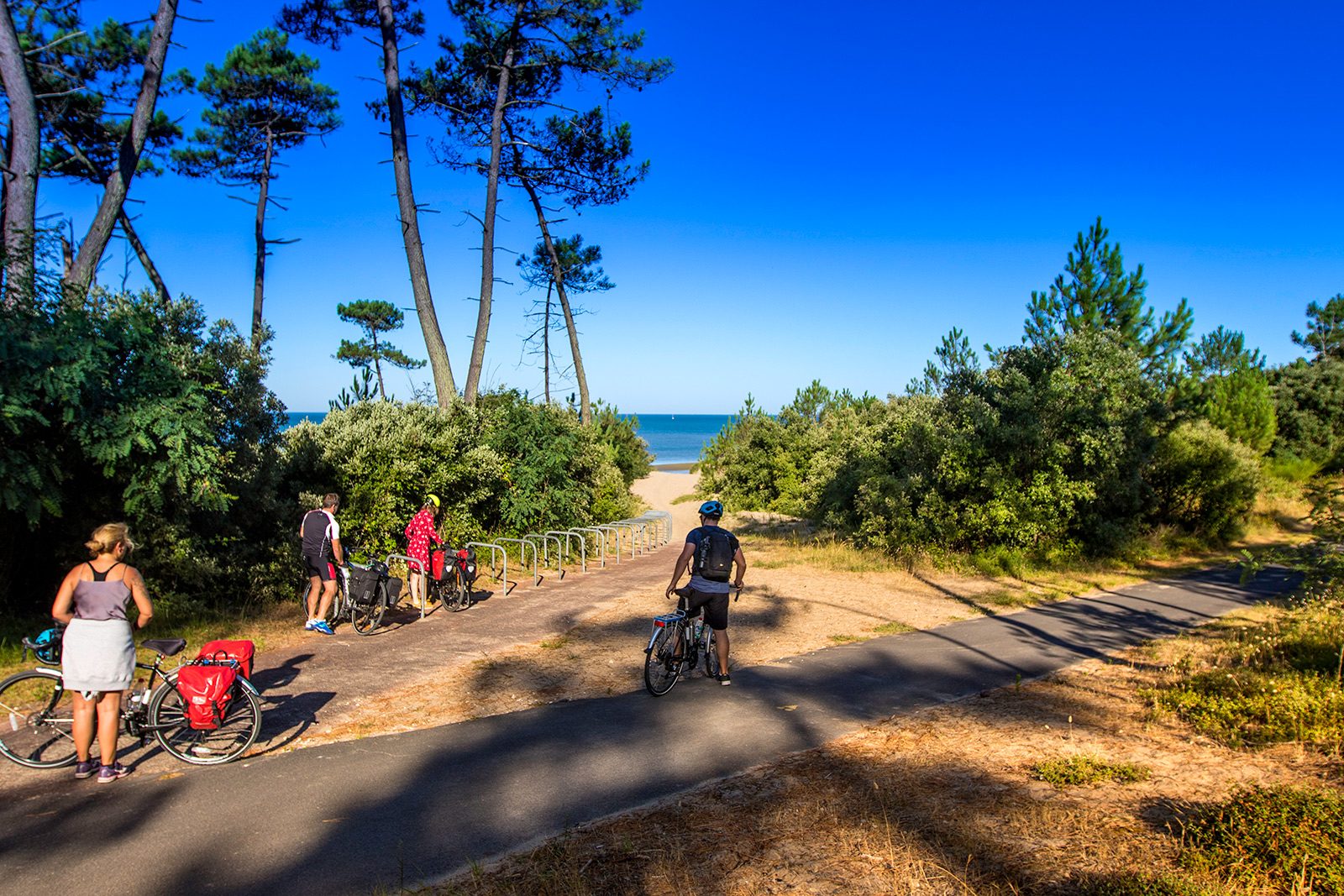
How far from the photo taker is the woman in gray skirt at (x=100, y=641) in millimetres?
5145

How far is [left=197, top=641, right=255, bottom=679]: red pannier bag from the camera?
5547 millimetres

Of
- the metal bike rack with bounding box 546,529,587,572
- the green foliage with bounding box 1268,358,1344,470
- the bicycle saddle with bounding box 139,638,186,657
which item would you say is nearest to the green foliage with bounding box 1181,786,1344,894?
the bicycle saddle with bounding box 139,638,186,657

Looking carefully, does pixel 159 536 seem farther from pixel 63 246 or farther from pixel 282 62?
pixel 282 62

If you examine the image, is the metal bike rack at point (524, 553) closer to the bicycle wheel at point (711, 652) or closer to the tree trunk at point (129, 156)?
the bicycle wheel at point (711, 652)

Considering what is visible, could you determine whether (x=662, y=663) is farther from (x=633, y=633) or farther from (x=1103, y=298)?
(x=1103, y=298)

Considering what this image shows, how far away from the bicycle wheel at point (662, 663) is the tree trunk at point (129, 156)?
28.4ft

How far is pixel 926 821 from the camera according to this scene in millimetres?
4531

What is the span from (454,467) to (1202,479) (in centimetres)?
1740

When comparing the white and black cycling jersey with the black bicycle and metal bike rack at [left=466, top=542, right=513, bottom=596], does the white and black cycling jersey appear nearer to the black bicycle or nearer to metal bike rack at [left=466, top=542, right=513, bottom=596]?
metal bike rack at [left=466, top=542, right=513, bottom=596]

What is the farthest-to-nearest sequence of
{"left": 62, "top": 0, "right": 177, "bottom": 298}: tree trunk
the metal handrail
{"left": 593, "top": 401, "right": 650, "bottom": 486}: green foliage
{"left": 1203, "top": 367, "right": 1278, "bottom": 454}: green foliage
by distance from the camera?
Result: {"left": 593, "top": 401, "right": 650, "bottom": 486}: green foliage → {"left": 1203, "top": 367, "right": 1278, "bottom": 454}: green foliage → the metal handrail → {"left": 62, "top": 0, "right": 177, "bottom": 298}: tree trunk

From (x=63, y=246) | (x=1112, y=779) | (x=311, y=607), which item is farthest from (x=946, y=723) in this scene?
(x=63, y=246)

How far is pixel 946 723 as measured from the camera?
6.50 metres

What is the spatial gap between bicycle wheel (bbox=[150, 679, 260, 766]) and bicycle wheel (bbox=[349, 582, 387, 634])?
12.0 feet

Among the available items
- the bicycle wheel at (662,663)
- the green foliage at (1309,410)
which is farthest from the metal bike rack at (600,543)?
the green foliage at (1309,410)
